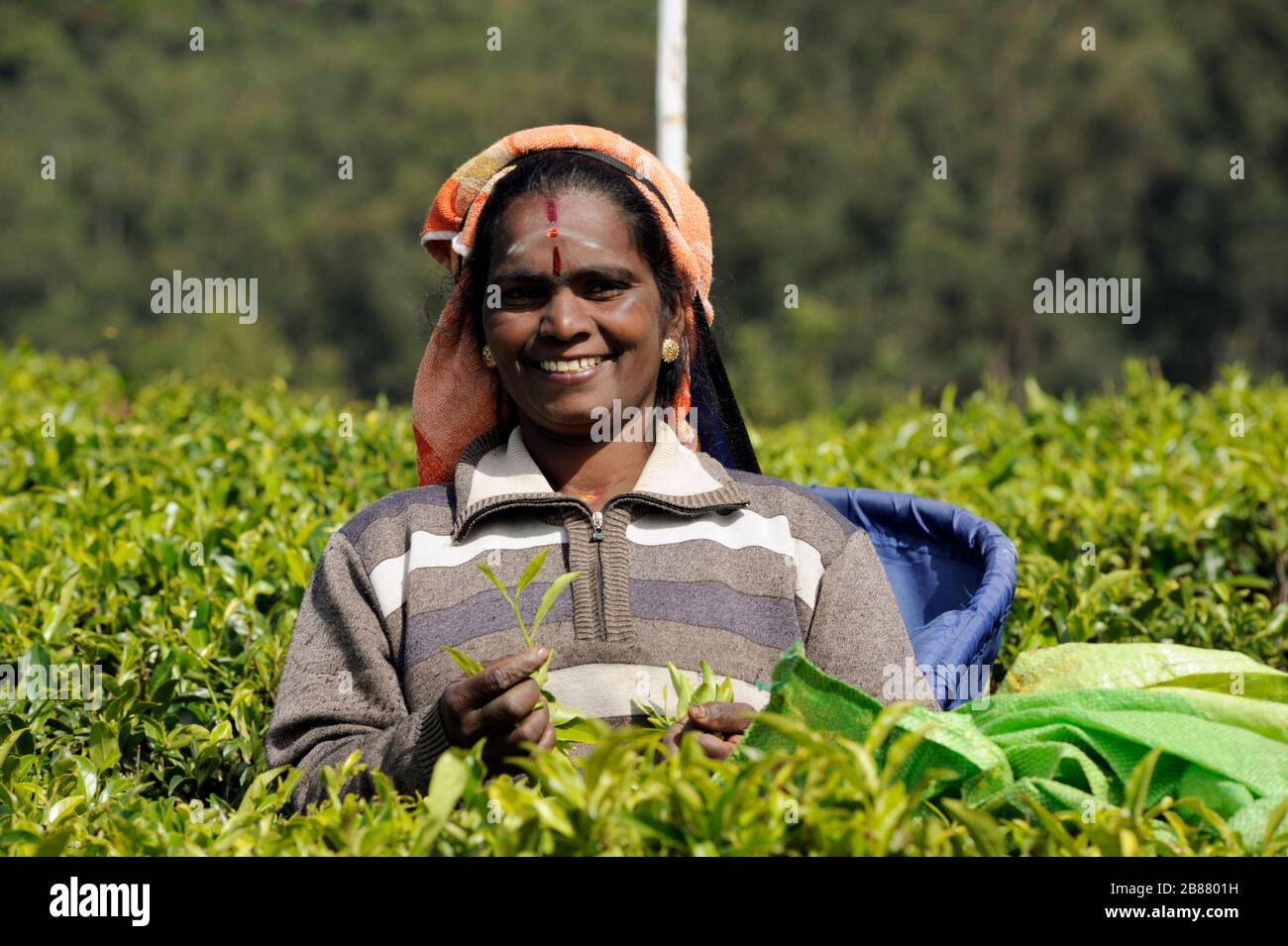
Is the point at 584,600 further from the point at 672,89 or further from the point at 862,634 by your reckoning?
the point at 672,89

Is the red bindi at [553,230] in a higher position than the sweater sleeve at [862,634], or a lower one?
higher

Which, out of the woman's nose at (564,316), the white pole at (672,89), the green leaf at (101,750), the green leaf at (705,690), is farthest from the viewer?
the white pole at (672,89)

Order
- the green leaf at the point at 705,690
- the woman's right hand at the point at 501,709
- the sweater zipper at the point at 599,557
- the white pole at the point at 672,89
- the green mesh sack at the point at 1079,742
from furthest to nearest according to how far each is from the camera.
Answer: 1. the white pole at the point at 672,89
2. the sweater zipper at the point at 599,557
3. the green leaf at the point at 705,690
4. the woman's right hand at the point at 501,709
5. the green mesh sack at the point at 1079,742

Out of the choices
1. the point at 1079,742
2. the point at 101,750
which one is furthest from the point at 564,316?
the point at 1079,742

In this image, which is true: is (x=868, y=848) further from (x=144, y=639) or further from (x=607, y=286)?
(x=144, y=639)

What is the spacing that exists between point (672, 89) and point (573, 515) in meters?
4.50

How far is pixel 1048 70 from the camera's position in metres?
36.4

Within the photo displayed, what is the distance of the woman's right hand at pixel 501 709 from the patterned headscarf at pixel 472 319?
0.96 m

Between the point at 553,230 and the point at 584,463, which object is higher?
the point at 553,230

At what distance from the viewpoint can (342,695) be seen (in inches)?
93.0

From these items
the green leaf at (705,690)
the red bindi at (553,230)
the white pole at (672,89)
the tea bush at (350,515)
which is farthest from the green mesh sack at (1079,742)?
the white pole at (672,89)

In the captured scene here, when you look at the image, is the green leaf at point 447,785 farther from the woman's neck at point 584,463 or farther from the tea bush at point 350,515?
the woman's neck at point 584,463

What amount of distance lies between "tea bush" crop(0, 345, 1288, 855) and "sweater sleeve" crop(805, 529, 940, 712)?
0.57 metres

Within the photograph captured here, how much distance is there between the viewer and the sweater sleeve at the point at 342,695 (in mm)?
2158
